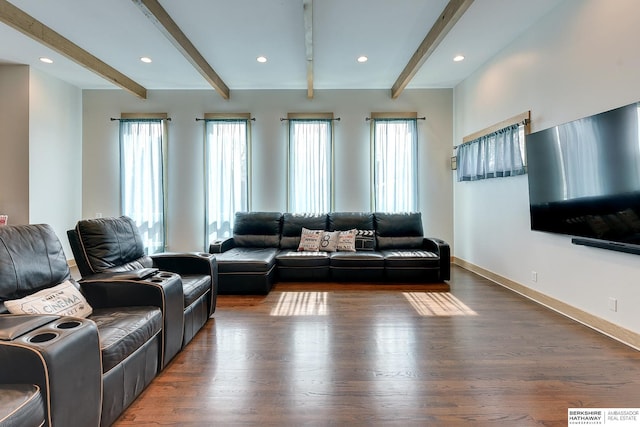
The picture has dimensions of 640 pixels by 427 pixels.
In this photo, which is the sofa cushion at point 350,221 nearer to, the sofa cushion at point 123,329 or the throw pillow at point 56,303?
the sofa cushion at point 123,329

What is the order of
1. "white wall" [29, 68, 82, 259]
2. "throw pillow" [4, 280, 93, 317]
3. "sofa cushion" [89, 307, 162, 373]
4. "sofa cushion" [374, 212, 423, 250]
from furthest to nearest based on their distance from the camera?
1. "sofa cushion" [374, 212, 423, 250]
2. "white wall" [29, 68, 82, 259]
3. "throw pillow" [4, 280, 93, 317]
4. "sofa cushion" [89, 307, 162, 373]

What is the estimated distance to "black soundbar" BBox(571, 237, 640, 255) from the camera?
7.53ft

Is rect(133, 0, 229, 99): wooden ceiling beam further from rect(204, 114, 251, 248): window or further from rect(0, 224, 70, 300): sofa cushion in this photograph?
rect(0, 224, 70, 300): sofa cushion

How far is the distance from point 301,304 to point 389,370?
4.92 feet

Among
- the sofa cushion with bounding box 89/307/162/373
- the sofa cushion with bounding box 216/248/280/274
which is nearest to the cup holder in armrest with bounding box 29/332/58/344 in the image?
the sofa cushion with bounding box 89/307/162/373

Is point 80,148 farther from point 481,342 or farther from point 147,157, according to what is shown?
point 481,342

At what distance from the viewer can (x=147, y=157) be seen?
5383 millimetres

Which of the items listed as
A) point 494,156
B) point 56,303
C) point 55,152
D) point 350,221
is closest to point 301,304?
point 350,221

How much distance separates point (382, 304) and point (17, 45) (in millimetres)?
5608

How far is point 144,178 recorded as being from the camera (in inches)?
212

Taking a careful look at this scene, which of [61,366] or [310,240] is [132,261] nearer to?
[61,366]

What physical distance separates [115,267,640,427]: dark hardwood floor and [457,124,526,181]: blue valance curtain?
1729 mm

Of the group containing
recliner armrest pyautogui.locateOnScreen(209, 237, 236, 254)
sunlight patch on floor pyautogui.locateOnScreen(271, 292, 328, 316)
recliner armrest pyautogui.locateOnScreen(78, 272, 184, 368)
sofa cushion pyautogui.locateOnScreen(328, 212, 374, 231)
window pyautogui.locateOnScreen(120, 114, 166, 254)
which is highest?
window pyautogui.locateOnScreen(120, 114, 166, 254)

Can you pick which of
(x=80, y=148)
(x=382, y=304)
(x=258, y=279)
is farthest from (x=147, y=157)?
(x=382, y=304)
